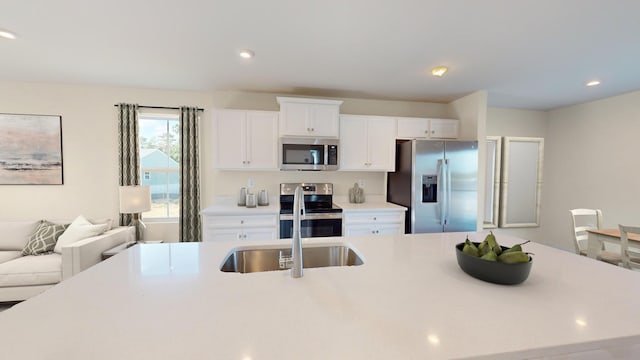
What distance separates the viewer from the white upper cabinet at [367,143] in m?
3.47

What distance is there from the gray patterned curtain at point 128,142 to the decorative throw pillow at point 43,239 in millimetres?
807

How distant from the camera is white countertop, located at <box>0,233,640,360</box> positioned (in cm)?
66

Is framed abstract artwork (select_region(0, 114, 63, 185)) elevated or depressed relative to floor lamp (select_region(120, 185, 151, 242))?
Result: elevated

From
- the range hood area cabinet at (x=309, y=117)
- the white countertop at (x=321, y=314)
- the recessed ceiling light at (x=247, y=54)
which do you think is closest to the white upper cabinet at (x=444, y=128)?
the range hood area cabinet at (x=309, y=117)

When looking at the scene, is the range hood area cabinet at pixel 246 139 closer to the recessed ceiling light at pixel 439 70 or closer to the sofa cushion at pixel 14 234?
the recessed ceiling light at pixel 439 70

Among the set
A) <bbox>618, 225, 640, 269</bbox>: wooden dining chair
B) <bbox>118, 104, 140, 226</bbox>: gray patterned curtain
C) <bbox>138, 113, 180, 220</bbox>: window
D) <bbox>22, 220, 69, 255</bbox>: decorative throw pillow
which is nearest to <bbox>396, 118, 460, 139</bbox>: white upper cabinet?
<bbox>618, 225, 640, 269</bbox>: wooden dining chair

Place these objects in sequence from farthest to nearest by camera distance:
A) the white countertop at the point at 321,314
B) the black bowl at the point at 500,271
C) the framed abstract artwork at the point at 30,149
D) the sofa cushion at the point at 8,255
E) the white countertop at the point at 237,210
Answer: the framed abstract artwork at the point at 30,149, the white countertop at the point at 237,210, the sofa cushion at the point at 8,255, the black bowl at the point at 500,271, the white countertop at the point at 321,314

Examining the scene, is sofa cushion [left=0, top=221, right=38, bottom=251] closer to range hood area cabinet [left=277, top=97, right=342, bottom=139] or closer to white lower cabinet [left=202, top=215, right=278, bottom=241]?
white lower cabinet [left=202, top=215, right=278, bottom=241]

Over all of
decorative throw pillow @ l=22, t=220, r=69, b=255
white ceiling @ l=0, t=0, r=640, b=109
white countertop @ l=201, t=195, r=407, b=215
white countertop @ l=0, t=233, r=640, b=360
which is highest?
white ceiling @ l=0, t=0, r=640, b=109

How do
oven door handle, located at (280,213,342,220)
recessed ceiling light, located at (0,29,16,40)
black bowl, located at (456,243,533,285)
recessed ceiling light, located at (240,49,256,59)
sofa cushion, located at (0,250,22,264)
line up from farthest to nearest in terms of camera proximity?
1. oven door handle, located at (280,213,342,220)
2. sofa cushion, located at (0,250,22,264)
3. recessed ceiling light, located at (240,49,256,59)
4. recessed ceiling light, located at (0,29,16,40)
5. black bowl, located at (456,243,533,285)

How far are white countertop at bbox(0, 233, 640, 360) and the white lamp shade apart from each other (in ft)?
6.50

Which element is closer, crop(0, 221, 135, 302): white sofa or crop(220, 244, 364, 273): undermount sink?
crop(220, 244, 364, 273): undermount sink

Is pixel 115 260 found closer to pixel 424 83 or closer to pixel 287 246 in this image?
pixel 287 246

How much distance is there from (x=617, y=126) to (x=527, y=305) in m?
4.66
